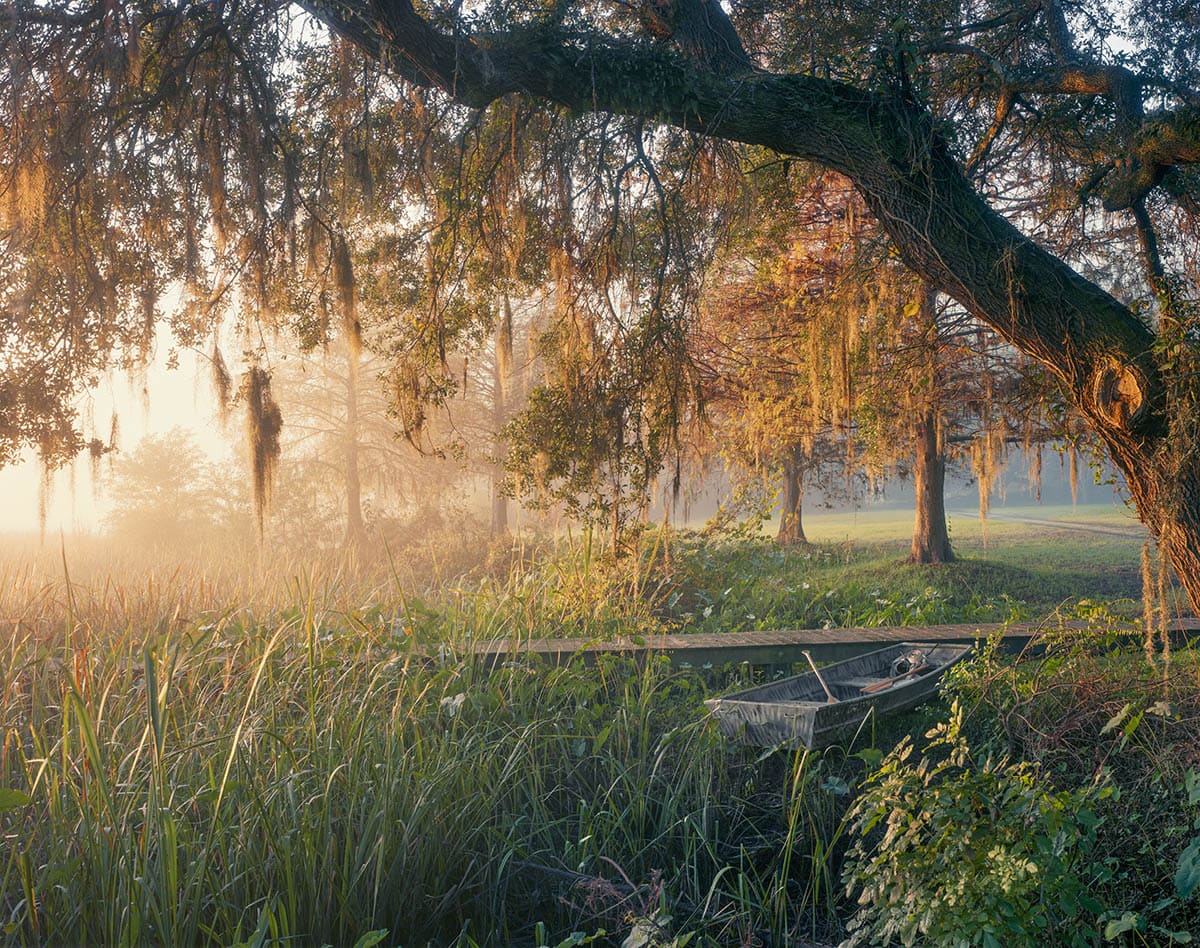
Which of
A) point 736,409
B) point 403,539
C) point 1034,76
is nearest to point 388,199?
point 1034,76

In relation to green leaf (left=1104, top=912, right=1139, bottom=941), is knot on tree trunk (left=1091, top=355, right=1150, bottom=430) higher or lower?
higher

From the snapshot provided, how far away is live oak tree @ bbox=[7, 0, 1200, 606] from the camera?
5000 mm

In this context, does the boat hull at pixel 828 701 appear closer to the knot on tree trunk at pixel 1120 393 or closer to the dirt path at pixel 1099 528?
the knot on tree trunk at pixel 1120 393

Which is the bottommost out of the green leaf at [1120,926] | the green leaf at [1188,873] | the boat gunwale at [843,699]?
the green leaf at [1120,926]

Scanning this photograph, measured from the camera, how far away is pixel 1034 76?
19.2ft

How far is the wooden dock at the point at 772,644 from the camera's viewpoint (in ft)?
19.9

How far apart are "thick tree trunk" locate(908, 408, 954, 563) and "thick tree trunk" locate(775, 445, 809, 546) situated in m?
2.37

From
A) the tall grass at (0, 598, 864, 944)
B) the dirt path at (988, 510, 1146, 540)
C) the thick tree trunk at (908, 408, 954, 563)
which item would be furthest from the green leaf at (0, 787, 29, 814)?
the dirt path at (988, 510, 1146, 540)

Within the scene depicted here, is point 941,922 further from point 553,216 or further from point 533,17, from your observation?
point 533,17

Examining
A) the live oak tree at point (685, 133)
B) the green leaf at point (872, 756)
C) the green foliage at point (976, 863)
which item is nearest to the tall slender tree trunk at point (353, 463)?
the live oak tree at point (685, 133)

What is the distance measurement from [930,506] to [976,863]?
11.6m

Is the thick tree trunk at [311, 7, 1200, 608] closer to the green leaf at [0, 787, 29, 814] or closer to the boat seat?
the boat seat

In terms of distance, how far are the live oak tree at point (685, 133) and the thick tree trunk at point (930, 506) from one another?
6.01m

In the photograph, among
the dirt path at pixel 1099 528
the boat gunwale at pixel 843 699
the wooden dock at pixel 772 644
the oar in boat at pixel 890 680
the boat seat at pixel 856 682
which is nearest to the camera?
the boat gunwale at pixel 843 699
